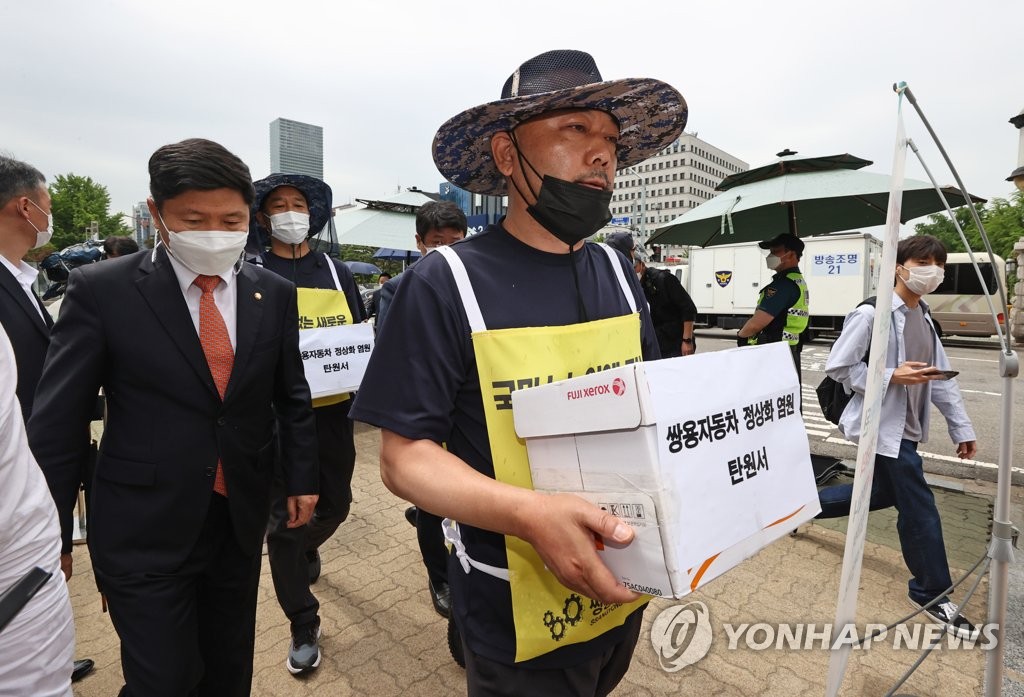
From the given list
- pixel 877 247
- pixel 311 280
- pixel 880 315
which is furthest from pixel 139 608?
pixel 877 247

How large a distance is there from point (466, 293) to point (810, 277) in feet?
62.4

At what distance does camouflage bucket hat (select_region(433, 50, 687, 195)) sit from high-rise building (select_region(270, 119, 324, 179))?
18399 centimetres

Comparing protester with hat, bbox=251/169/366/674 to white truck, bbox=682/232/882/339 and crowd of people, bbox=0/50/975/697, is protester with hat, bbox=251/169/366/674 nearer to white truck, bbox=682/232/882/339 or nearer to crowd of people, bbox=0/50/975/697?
crowd of people, bbox=0/50/975/697

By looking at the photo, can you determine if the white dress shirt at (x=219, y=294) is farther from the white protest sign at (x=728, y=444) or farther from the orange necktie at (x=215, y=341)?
the white protest sign at (x=728, y=444)

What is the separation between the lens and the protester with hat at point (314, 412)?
269 centimetres

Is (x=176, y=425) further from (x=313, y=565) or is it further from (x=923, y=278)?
(x=923, y=278)

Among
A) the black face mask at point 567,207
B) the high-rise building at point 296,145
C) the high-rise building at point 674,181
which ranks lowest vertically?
the black face mask at point 567,207

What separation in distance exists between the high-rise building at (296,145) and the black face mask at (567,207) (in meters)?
184

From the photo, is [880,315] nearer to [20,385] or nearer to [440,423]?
[440,423]

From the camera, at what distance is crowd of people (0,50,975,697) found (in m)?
1.21

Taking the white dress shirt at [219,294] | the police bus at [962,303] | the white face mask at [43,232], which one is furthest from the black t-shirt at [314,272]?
the police bus at [962,303]

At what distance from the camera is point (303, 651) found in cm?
268

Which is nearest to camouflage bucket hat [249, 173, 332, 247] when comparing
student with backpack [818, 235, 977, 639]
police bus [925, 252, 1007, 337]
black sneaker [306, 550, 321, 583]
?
black sneaker [306, 550, 321, 583]

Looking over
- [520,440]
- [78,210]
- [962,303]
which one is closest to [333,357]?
[520,440]
